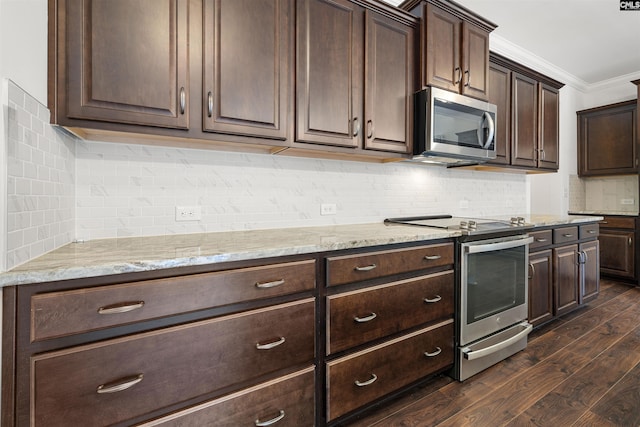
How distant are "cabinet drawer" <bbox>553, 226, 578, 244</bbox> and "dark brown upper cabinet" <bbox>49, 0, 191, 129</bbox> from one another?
119 inches

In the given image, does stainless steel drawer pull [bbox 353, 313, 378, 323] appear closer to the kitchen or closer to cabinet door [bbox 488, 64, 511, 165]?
the kitchen

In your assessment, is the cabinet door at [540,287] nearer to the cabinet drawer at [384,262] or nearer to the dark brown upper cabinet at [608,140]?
the cabinet drawer at [384,262]

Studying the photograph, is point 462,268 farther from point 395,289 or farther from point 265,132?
point 265,132

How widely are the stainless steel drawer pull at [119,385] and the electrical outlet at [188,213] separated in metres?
0.87

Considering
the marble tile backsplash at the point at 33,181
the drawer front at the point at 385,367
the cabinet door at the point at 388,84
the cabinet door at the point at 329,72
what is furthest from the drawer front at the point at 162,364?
the cabinet door at the point at 388,84

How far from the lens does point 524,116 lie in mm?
2914

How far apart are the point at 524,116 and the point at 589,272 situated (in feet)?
5.59

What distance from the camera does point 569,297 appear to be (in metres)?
2.79

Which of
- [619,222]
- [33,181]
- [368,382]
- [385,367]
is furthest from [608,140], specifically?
[33,181]

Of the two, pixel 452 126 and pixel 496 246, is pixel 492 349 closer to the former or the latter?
pixel 496 246

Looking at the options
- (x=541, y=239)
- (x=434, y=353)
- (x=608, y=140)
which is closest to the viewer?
(x=434, y=353)

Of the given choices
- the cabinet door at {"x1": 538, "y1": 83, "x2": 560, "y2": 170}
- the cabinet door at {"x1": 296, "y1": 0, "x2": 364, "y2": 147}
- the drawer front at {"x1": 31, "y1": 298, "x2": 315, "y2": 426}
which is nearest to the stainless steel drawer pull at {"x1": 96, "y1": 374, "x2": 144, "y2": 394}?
the drawer front at {"x1": 31, "y1": 298, "x2": 315, "y2": 426}

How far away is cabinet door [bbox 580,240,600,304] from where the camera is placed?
2.92 meters

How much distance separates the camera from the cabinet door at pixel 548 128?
10.0 feet
